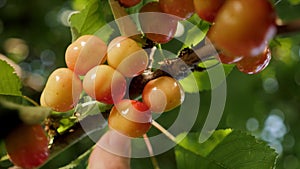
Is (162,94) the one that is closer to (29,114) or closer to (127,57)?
(127,57)

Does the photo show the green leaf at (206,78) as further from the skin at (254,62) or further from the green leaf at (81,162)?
the green leaf at (81,162)

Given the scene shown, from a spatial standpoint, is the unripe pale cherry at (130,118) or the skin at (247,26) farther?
A: the unripe pale cherry at (130,118)

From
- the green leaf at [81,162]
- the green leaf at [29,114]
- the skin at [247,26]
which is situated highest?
the skin at [247,26]

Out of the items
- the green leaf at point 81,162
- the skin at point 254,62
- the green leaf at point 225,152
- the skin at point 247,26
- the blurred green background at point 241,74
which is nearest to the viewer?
the skin at point 247,26

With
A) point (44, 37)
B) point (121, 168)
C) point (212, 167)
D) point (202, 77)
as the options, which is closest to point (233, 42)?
point (121, 168)

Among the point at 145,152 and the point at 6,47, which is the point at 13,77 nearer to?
the point at 145,152

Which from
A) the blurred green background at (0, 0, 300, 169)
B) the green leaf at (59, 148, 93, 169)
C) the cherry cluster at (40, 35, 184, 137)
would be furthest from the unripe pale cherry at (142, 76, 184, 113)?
the blurred green background at (0, 0, 300, 169)

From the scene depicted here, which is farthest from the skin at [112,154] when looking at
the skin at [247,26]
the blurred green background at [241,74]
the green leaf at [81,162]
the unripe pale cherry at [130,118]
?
the blurred green background at [241,74]
